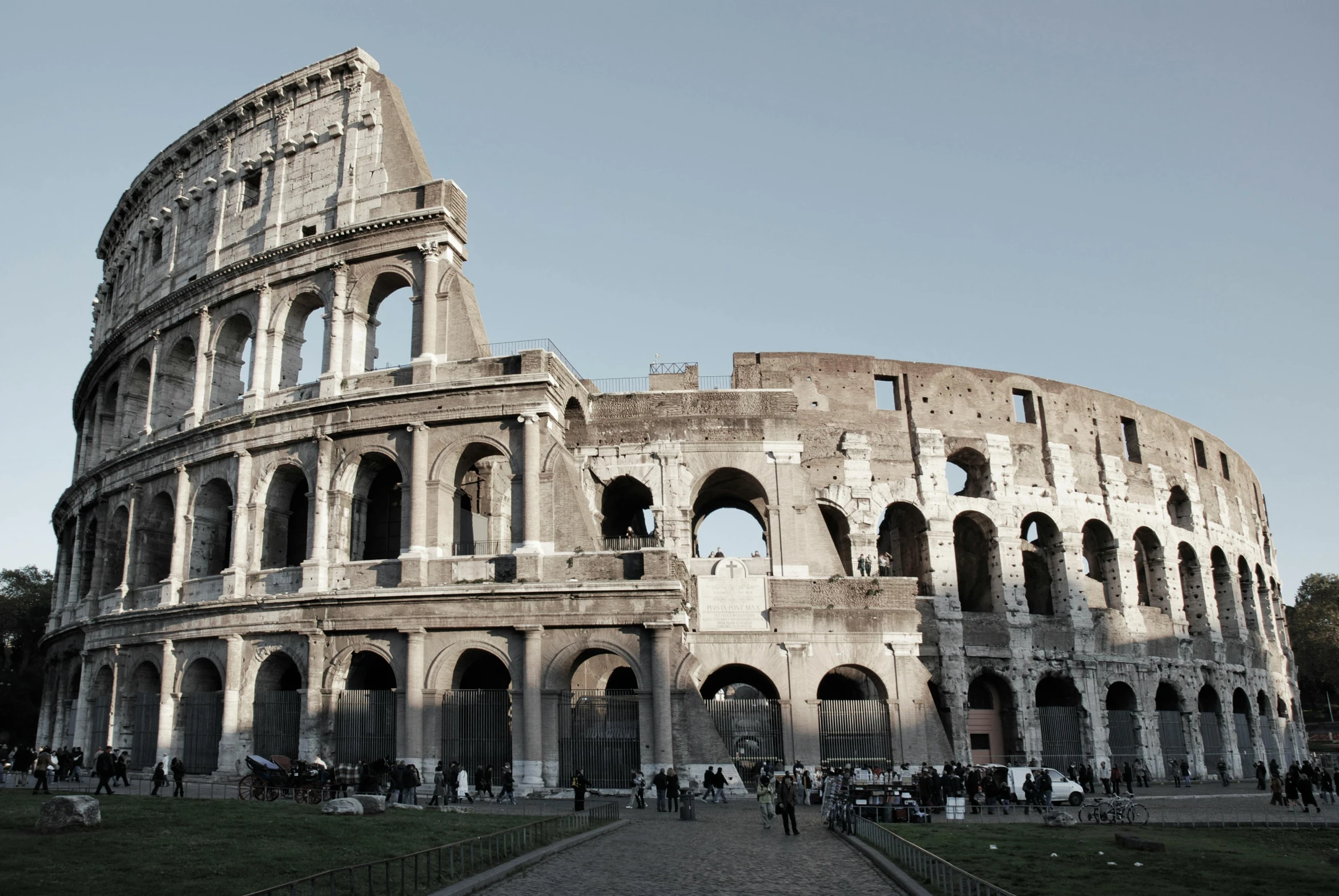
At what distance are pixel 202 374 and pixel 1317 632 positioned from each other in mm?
53377

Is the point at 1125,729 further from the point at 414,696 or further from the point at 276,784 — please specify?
the point at 276,784

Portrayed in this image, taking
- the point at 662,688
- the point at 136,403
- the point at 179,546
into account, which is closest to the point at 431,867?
the point at 662,688

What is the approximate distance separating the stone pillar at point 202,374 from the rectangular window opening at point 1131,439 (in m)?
29.0

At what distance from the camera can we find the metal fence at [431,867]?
8.87m

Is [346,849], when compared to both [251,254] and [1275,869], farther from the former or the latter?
[251,254]

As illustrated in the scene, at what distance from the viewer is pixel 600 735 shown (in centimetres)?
2248

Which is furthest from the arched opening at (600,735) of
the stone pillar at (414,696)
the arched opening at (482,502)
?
the arched opening at (482,502)

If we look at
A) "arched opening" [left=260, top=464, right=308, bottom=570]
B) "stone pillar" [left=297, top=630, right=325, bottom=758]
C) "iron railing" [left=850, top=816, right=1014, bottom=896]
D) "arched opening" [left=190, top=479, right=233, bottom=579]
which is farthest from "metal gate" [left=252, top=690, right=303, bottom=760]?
"iron railing" [left=850, top=816, right=1014, bottom=896]

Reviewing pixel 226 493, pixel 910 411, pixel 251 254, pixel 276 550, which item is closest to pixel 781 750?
pixel 910 411

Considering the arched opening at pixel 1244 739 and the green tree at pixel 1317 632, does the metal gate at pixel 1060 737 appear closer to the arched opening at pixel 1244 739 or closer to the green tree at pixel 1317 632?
the arched opening at pixel 1244 739

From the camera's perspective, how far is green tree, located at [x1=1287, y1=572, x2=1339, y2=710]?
51750 mm

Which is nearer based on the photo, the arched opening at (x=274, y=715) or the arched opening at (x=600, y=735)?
the arched opening at (x=600, y=735)

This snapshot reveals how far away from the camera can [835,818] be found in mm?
16438

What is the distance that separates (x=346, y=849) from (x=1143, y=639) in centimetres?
2812
